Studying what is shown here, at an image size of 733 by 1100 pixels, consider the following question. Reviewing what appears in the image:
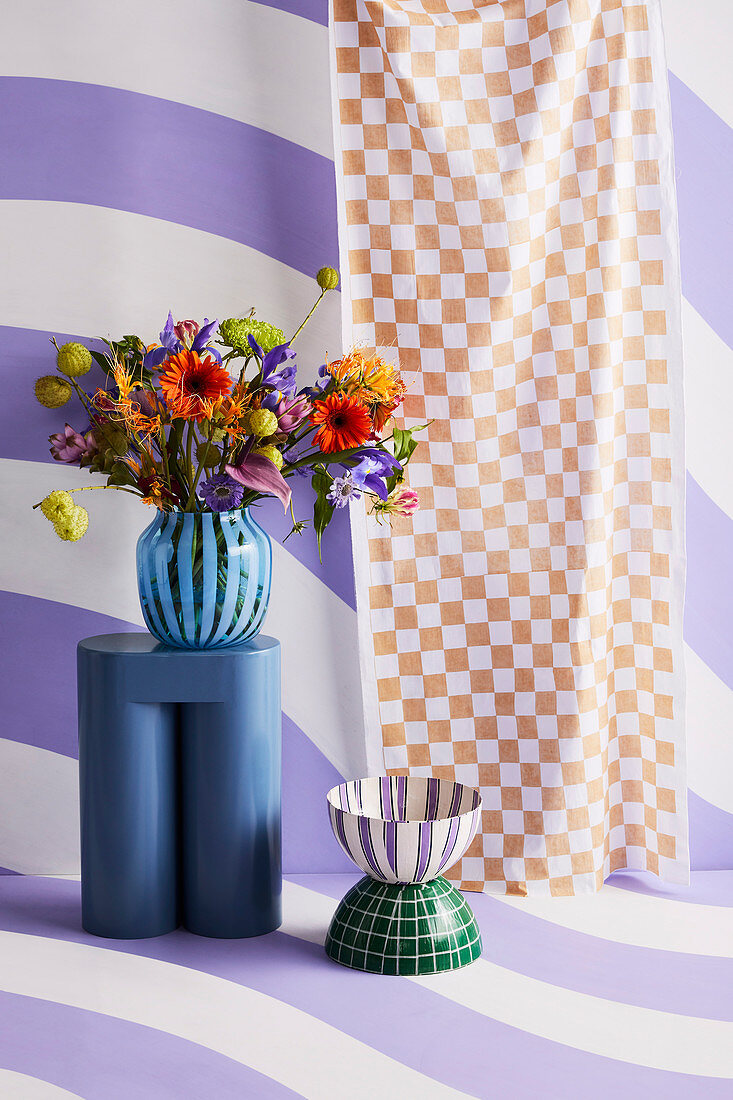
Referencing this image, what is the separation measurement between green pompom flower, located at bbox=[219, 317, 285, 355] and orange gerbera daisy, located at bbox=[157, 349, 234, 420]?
153 mm

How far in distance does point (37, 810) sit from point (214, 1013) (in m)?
0.55

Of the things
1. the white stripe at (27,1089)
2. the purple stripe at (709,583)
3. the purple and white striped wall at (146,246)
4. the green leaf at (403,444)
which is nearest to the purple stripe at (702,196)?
the purple and white striped wall at (146,246)

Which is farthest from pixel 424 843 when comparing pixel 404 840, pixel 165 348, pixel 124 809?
pixel 165 348

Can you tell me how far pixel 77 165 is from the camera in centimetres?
A: 147

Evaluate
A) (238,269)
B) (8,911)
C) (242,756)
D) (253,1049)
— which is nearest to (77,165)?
(238,269)

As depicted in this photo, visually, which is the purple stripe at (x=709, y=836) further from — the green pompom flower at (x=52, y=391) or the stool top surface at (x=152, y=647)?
the green pompom flower at (x=52, y=391)

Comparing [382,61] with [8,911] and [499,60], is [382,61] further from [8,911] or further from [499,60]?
[8,911]

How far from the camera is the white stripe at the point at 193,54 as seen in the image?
4.76ft

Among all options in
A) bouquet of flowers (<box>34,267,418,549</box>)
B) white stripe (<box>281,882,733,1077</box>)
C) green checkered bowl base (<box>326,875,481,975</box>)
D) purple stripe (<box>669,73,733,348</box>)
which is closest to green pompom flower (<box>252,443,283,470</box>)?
bouquet of flowers (<box>34,267,418,549</box>)

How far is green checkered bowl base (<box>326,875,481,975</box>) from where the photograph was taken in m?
1.20

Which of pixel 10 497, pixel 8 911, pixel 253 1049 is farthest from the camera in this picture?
pixel 10 497

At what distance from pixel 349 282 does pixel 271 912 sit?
0.92 metres

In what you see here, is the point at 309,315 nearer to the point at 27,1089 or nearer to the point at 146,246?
the point at 146,246

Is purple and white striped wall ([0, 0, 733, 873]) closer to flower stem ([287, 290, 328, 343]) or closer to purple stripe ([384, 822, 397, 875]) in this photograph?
flower stem ([287, 290, 328, 343])
